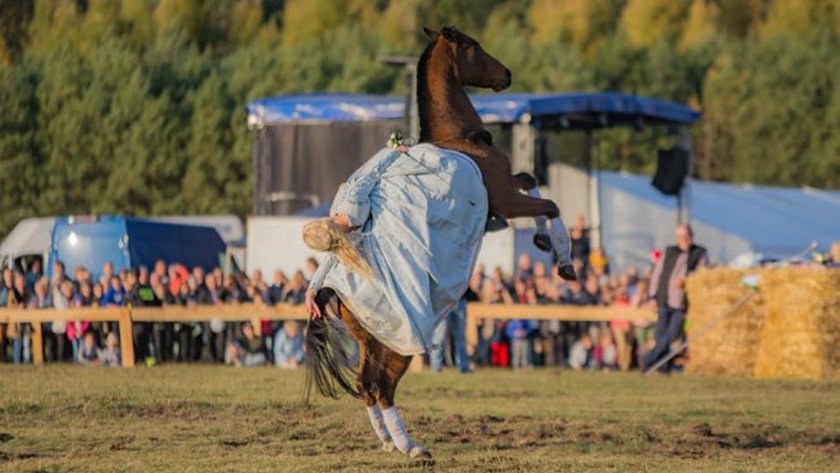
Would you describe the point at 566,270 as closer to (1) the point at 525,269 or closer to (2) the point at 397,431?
(2) the point at 397,431

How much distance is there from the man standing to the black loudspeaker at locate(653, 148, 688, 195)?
996 cm

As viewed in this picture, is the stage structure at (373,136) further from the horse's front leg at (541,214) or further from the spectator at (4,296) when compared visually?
the horse's front leg at (541,214)

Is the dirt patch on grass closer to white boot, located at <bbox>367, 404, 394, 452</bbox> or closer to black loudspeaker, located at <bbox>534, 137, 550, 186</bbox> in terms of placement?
white boot, located at <bbox>367, 404, 394, 452</bbox>

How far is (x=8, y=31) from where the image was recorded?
1877 inches

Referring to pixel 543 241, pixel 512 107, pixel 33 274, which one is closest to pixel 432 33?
pixel 543 241

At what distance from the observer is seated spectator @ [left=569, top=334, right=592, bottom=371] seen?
77.9 ft

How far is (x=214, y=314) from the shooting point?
23.9 m

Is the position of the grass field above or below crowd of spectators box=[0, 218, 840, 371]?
above

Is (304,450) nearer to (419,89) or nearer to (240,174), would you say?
(419,89)

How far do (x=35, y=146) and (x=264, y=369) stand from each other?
83.5 ft

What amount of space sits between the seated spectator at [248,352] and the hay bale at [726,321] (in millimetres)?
5875

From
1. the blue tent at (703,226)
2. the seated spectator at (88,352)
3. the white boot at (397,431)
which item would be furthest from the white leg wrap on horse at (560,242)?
the blue tent at (703,226)

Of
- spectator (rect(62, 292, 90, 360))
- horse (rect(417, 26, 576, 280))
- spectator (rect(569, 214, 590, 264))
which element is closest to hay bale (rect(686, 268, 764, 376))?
spectator (rect(569, 214, 590, 264))

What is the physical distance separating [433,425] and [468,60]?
278cm
